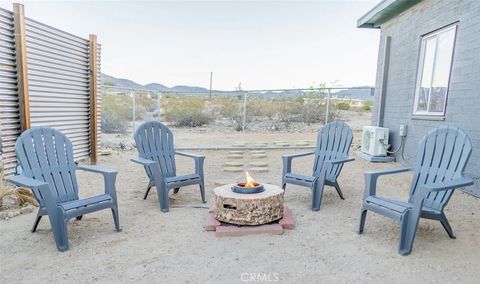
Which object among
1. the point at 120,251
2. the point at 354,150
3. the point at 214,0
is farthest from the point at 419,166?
the point at 214,0

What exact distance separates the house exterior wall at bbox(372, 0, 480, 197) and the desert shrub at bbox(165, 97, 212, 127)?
24.0 ft

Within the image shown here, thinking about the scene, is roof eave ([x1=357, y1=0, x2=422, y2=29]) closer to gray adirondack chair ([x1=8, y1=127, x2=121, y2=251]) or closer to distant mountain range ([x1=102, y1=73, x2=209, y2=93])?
distant mountain range ([x1=102, y1=73, x2=209, y2=93])

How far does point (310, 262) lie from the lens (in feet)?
7.21

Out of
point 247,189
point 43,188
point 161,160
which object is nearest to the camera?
point 43,188

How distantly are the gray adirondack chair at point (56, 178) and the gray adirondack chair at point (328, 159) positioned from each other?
2.02 meters

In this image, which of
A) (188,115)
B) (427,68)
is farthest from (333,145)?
(188,115)

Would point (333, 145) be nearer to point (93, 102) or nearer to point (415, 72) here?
point (415, 72)

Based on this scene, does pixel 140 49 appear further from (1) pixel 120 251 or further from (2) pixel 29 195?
(1) pixel 120 251

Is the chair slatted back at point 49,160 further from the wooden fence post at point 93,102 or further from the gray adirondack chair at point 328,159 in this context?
the wooden fence post at point 93,102

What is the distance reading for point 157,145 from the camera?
3.76m

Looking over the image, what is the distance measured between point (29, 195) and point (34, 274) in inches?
68.0

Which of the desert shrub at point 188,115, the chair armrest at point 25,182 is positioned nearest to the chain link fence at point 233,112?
the desert shrub at point 188,115

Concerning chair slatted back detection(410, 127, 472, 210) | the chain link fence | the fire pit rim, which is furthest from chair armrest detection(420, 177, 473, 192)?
the chain link fence

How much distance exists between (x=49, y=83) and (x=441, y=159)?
5.30m
